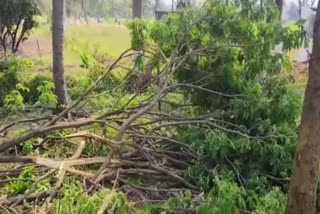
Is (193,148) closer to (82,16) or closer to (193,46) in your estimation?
(193,46)

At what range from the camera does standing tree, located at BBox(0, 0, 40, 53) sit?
12.6m

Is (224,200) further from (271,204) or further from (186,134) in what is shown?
(186,134)

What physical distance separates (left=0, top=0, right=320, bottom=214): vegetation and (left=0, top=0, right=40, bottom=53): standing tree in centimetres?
676

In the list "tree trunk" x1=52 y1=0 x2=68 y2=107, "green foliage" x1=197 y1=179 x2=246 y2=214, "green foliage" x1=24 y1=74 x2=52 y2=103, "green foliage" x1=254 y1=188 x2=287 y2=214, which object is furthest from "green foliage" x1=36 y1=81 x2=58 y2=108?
"green foliage" x1=254 y1=188 x2=287 y2=214

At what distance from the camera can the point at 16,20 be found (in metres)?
13.1

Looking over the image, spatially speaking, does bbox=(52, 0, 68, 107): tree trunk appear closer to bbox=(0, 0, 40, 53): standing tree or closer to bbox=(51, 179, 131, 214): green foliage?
bbox=(0, 0, 40, 53): standing tree

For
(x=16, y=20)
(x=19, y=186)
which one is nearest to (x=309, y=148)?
(x=19, y=186)

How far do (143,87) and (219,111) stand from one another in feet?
3.37

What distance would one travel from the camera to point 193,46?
615cm

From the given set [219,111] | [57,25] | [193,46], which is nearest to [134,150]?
[219,111]

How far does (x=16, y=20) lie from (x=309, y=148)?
1096cm

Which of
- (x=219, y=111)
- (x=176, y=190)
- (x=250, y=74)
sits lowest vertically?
(x=176, y=190)

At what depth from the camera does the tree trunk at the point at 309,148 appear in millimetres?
3574

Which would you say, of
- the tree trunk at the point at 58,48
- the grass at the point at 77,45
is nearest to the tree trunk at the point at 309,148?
the tree trunk at the point at 58,48
